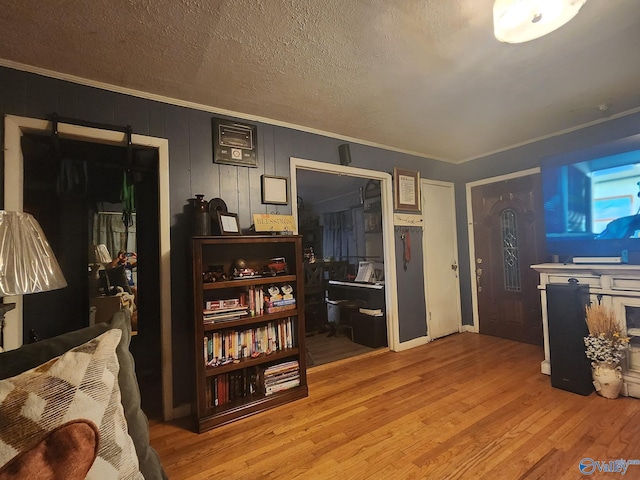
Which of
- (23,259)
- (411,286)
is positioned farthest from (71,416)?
(411,286)

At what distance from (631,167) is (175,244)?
364 centimetres

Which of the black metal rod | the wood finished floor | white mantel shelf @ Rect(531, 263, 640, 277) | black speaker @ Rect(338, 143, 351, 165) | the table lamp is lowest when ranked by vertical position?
the wood finished floor

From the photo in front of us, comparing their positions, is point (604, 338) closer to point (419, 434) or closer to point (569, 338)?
point (569, 338)

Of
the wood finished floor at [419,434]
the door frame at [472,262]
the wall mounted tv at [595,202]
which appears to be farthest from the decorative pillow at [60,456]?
the door frame at [472,262]

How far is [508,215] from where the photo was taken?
366 cm

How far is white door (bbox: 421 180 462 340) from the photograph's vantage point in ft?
12.4

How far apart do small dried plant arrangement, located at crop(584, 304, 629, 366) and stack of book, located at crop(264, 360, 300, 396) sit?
228 cm

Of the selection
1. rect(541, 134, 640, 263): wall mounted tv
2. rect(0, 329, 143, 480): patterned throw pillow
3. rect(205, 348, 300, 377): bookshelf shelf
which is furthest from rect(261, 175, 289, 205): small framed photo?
rect(541, 134, 640, 263): wall mounted tv

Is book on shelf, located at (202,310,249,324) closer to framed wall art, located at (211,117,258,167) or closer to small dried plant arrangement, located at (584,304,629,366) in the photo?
framed wall art, located at (211,117,258,167)

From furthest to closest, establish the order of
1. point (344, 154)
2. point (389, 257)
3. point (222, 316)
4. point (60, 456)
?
point (389, 257), point (344, 154), point (222, 316), point (60, 456)

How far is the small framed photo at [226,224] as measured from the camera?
2201mm

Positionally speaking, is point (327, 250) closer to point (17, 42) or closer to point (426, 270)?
point (426, 270)

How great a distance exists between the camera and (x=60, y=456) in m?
0.60

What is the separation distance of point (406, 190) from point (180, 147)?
251 cm
